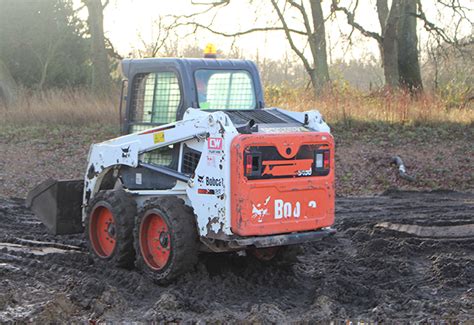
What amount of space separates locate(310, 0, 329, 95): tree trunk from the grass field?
1.87 metres

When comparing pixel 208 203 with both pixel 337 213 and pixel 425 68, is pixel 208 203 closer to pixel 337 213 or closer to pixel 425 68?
pixel 337 213

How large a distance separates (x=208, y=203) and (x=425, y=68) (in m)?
Answer: 21.9

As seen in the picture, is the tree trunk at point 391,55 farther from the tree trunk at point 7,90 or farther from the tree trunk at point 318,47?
the tree trunk at point 7,90

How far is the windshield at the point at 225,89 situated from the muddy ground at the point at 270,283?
1695 mm

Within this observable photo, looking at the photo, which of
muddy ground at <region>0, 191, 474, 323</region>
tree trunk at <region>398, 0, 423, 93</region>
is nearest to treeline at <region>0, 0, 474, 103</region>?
tree trunk at <region>398, 0, 423, 93</region>

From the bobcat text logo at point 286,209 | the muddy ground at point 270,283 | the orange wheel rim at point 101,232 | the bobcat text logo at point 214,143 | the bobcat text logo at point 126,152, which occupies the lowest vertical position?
the muddy ground at point 270,283

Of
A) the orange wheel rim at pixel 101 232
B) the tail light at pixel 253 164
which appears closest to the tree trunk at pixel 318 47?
the orange wheel rim at pixel 101 232

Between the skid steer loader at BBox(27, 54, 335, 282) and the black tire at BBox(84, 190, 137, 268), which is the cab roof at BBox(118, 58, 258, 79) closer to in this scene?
the skid steer loader at BBox(27, 54, 335, 282)

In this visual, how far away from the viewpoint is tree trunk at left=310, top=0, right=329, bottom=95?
23766 mm

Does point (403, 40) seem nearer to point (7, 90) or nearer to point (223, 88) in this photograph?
point (7, 90)

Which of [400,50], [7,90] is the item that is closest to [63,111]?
[7,90]

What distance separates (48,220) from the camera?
390 inches

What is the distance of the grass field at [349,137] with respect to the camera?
15656 mm

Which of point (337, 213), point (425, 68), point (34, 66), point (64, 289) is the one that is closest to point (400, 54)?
point (425, 68)
